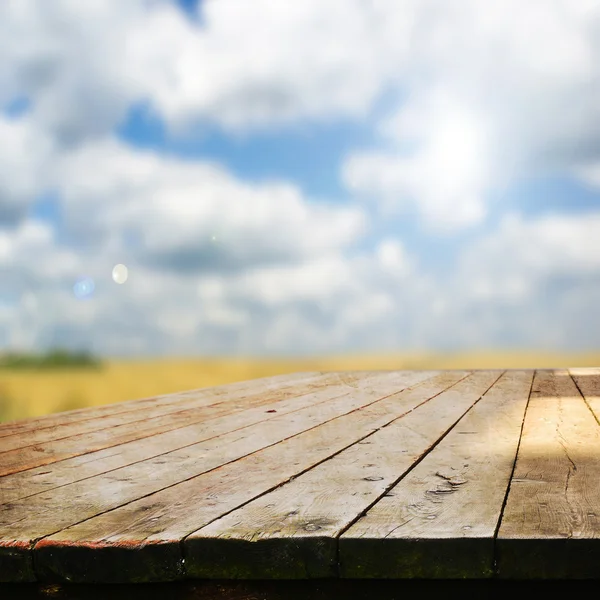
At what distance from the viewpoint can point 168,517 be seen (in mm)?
1021

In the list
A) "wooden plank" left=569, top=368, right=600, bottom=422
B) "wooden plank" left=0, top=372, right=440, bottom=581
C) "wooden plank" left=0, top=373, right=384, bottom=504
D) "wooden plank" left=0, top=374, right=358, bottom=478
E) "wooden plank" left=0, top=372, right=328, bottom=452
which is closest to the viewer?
"wooden plank" left=0, top=372, right=440, bottom=581

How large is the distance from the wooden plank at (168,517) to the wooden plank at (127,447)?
0.19m

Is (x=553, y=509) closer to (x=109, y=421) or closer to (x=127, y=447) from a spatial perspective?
(x=127, y=447)

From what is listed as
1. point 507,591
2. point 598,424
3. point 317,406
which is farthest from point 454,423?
point 507,591

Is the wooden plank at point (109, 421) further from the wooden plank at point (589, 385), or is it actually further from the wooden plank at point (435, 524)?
the wooden plank at point (589, 385)

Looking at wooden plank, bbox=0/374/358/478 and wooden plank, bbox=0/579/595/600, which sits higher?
wooden plank, bbox=0/374/358/478

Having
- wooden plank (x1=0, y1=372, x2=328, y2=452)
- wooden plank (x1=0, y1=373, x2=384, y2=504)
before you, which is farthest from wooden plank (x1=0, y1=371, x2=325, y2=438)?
wooden plank (x1=0, y1=373, x2=384, y2=504)

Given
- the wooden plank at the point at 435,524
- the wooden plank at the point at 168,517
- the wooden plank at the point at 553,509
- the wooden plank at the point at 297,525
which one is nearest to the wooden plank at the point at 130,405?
the wooden plank at the point at 168,517

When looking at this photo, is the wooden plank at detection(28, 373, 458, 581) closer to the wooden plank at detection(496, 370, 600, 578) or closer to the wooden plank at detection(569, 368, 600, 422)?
the wooden plank at detection(496, 370, 600, 578)

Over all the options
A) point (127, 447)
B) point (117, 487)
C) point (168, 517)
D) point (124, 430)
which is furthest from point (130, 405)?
point (168, 517)

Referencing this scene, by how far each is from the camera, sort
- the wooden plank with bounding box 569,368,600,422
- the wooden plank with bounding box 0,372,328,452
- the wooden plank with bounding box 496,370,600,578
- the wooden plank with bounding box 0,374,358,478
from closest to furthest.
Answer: the wooden plank with bounding box 496,370,600,578, the wooden plank with bounding box 0,374,358,478, the wooden plank with bounding box 0,372,328,452, the wooden plank with bounding box 569,368,600,422

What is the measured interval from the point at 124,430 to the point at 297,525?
3.78ft

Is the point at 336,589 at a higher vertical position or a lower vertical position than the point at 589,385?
lower

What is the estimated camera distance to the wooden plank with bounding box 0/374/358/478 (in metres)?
1.59
